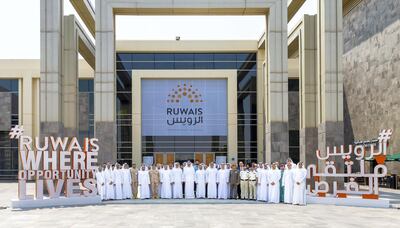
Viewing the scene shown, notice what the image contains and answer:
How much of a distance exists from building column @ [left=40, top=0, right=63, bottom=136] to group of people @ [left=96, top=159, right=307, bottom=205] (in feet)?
15.1

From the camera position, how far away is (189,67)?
149ft

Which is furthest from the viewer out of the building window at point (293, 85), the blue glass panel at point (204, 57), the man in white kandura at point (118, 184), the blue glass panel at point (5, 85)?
the blue glass panel at point (5, 85)

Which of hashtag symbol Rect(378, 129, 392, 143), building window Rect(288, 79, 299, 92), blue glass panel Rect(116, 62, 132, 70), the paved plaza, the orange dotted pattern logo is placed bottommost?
the paved plaza

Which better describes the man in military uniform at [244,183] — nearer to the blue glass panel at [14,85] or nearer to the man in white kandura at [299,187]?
the man in white kandura at [299,187]

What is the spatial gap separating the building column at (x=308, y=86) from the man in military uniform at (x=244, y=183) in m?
7.67

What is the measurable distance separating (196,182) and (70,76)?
11.1 meters

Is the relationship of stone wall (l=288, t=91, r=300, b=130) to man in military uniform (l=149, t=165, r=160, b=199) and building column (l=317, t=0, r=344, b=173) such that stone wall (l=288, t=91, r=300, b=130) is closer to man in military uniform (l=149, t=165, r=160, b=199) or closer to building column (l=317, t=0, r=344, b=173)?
building column (l=317, t=0, r=344, b=173)

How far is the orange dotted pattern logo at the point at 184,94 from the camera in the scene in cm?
4453

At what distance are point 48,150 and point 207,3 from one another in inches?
464

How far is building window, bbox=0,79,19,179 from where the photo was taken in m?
45.4

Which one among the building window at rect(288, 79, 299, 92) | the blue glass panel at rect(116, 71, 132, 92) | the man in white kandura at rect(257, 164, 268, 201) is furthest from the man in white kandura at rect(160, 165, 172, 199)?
the building window at rect(288, 79, 299, 92)

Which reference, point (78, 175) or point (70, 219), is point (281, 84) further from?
point (70, 219)

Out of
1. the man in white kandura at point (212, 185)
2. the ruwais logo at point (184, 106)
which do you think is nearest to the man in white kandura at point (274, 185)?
the man in white kandura at point (212, 185)

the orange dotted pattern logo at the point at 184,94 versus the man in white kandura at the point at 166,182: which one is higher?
the orange dotted pattern logo at the point at 184,94
